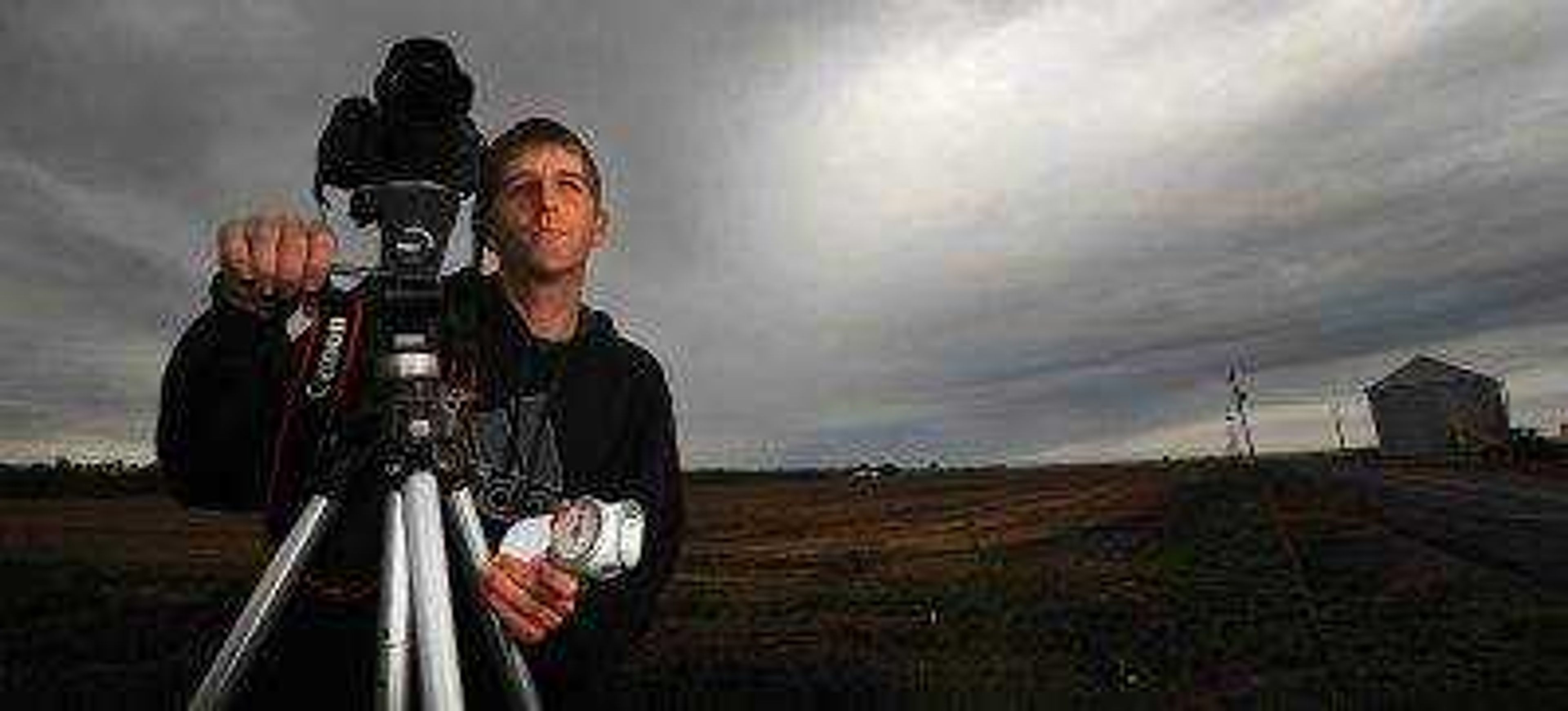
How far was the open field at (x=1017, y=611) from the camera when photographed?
9211 mm

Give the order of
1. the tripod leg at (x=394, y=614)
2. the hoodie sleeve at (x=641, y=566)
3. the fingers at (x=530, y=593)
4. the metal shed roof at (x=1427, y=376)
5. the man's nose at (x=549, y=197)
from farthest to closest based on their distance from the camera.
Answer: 1. the metal shed roof at (x=1427, y=376)
2. the man's nose at (x=549, y=197)
3. the hoodie sleeve at (x=641, y=566)
4. the fingers at (x=530, y=593)
5. the tripod leg at (x=394, y=614)

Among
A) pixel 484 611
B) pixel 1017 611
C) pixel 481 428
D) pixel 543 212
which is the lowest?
pixel 1017 611

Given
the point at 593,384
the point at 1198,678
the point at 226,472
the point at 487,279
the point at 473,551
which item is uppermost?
the point at 487,279

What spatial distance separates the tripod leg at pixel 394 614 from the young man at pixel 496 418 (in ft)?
0.49

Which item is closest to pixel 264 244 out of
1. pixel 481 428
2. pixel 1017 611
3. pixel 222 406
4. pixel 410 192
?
pixel 410 192

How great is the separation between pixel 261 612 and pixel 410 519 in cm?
29

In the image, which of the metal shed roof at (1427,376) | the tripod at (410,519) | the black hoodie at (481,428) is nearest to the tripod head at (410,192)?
the tripod at (410,519)

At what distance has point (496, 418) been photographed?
319cm

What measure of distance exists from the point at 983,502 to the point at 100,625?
53.2 meters

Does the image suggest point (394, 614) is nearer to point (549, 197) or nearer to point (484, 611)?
point (484, 611)

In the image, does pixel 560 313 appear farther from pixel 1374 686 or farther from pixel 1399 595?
pixel 1399 595

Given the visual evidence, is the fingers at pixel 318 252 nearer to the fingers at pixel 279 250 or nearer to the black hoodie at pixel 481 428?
the fingers at pixel 279 250

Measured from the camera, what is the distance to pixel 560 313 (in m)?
3.49

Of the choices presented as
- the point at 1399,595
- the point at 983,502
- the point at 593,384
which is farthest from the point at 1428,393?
the point at 593,384
